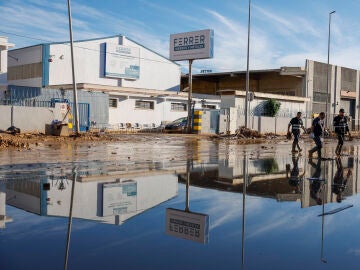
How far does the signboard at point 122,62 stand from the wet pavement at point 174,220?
34.9 m

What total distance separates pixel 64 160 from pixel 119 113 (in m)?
26.2

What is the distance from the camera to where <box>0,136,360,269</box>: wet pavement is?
455cm

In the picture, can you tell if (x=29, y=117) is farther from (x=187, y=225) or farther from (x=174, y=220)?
(x=187, y=225)

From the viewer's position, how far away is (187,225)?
587cm

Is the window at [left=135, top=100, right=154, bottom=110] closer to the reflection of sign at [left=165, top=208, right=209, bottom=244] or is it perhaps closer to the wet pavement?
the wet pavement

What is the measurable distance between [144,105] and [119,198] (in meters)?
34.9

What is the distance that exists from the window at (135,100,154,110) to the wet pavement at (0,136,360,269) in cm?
3052

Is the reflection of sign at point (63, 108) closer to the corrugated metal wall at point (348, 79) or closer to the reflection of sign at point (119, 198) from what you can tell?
the reflection of sign at point (119, 198)

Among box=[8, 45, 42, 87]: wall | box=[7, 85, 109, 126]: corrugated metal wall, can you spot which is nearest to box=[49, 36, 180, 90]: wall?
box=[8, 45, 42, 87]: wall

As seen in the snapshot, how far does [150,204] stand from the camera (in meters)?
7.22

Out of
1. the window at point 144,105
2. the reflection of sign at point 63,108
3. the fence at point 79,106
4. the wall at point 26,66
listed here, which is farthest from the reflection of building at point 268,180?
the wall at point 26,66

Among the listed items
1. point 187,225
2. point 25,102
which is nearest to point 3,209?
point 187,225

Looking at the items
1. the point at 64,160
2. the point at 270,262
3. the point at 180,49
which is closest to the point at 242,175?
the point at 64,160

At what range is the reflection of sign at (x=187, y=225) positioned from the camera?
5.39 meters
